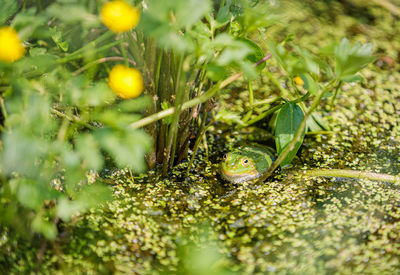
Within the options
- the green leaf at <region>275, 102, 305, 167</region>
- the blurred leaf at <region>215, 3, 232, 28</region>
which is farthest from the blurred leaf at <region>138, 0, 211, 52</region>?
the green leaf at <region>275, 102, 305, 167</region>

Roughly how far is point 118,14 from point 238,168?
74 centimetres

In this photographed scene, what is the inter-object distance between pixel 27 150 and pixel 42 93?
0.14 metres

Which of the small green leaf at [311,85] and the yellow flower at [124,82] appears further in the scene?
the small green leaf at [311,85]

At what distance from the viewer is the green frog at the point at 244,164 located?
1404mm

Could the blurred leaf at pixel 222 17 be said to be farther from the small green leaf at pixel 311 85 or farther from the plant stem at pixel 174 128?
the small green leaf at pixel 311 85

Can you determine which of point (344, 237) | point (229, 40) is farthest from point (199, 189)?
point (229, 40)

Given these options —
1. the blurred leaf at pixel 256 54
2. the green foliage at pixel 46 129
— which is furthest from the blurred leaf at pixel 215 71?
the blurred leaf at pixel 256 54

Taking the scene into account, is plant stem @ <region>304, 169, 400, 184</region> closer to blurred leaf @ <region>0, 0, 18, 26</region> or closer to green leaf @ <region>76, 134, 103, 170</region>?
green leaf @ <region>76, 134, 103, 170</region>

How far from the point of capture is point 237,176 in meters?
1.40

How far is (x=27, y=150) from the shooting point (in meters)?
0.83

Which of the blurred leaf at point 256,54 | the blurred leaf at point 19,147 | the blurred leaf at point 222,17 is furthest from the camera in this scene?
the blurred leaf at point 256,54

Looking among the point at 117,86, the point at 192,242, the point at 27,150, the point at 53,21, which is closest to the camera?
the point at 27,150

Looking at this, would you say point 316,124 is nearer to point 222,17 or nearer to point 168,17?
point 222,17

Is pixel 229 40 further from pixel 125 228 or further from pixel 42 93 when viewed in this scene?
pixel 125 228
